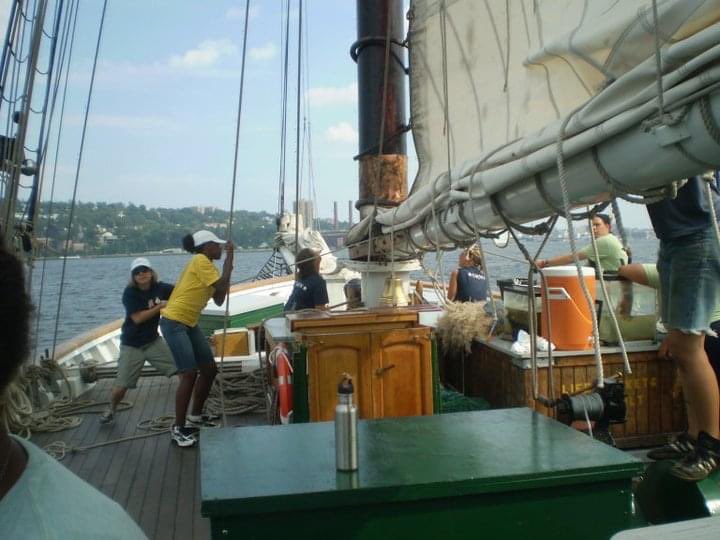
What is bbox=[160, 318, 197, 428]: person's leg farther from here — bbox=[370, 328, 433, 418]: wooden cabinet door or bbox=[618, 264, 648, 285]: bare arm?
bbox=[618, 264, 648, 285]: bare arm

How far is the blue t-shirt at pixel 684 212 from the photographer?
2621 mm

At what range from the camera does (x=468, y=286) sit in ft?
21.3

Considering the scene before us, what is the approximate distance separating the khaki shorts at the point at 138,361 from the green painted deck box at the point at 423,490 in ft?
11.0

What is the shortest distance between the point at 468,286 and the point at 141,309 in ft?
9.75

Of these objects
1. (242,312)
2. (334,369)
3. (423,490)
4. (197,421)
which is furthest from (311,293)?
(242,312)

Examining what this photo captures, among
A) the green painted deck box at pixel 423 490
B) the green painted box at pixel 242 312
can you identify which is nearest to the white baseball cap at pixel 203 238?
the green painted deck box at pixel 423 490

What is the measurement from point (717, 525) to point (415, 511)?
2.57 ft

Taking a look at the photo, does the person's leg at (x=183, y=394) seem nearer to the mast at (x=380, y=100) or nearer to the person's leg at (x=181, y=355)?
the person's leg at (x=181, y=355)

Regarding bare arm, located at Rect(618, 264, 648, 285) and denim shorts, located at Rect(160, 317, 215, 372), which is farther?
denim shorts, located at Rect(160, 317, 215, 372)

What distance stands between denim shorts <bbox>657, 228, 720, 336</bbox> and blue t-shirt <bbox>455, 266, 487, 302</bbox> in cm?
373

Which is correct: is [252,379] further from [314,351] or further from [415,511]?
[415,511]

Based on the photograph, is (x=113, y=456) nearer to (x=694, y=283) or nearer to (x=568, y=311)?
(x=568, y=311)

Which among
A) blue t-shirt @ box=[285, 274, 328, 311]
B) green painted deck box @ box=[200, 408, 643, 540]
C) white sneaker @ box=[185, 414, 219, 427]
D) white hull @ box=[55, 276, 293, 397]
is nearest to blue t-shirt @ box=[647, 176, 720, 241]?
green painted deck box @ box=[200, 408, 643, 540]

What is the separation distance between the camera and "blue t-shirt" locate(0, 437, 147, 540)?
2.92ft
